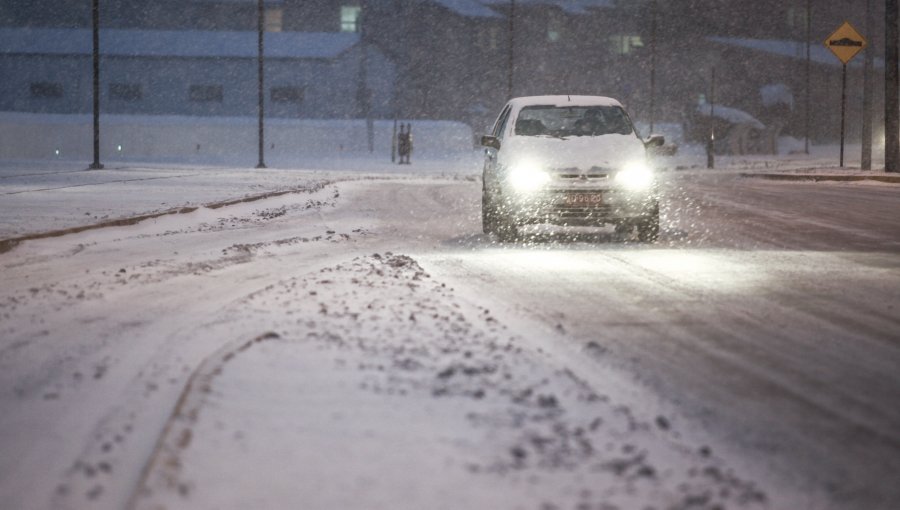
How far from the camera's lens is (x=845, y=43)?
3284 cm

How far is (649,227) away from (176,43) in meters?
55.6

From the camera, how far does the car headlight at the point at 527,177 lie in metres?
15.3

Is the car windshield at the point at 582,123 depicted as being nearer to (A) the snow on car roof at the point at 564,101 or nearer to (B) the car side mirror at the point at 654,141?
(A) the snow on car roof at the point at 564,101

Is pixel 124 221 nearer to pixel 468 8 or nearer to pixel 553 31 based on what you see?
pixel 468 8

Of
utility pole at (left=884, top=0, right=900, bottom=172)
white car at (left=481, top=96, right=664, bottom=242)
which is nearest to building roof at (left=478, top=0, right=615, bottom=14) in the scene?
utility pole at (left=884, top=0, right=900, bottom=172)

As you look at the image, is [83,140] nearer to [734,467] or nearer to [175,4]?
[175,4]

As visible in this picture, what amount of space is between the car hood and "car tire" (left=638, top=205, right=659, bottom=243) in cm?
73

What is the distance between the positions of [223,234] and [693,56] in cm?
6278

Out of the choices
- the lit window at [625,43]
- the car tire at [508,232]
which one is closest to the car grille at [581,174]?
the car tire at [508,232]

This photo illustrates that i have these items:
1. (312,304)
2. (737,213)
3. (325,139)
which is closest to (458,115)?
(325,139)

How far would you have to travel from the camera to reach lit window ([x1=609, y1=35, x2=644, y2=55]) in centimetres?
7494

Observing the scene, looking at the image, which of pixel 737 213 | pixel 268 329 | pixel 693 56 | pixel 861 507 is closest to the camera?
pixel 861 507

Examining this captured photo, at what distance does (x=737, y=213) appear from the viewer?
20.8 metres

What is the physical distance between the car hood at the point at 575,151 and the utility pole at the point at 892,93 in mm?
18845
